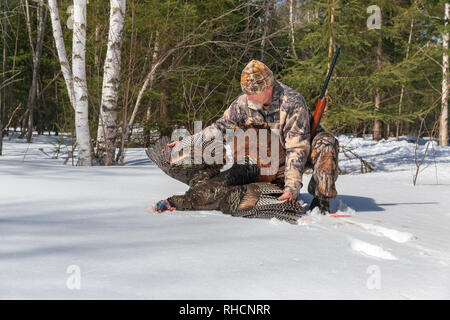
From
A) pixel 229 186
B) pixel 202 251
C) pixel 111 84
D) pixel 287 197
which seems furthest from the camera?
pixel 111 84

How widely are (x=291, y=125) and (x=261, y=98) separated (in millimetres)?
262

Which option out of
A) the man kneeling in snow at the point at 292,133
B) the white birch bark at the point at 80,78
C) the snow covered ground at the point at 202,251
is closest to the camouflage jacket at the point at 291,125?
the man kneeling in snow at the point at 292,133

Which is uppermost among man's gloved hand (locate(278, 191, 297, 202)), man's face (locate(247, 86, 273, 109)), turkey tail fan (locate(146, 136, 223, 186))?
man's face (locate(247, 86, 273, 109))

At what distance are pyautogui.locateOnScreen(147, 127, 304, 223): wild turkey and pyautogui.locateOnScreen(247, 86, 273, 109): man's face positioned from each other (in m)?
0.21

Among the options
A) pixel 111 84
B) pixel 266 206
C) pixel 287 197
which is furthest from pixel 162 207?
pixel 111 84

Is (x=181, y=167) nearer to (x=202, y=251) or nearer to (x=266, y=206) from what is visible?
(x=266, y=206)

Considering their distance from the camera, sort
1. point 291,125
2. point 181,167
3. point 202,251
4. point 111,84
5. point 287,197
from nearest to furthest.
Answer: point 202,251 → point 287,197 → point 291,125 → point 181,167 → point 111,84

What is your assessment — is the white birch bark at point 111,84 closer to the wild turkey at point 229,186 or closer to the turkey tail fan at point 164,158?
the turkey tail fan at point 164,158

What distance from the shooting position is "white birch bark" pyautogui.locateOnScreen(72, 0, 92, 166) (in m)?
5.64

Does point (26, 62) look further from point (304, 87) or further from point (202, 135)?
point (202, 135)

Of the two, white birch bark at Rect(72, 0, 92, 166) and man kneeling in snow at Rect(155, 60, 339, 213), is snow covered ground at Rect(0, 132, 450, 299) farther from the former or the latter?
white birch bark at Rect(72, 0, 92, 166)

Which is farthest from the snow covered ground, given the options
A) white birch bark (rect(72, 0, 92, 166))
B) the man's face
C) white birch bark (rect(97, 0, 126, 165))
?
white birch bark (rect(97, 0, 126, 165))

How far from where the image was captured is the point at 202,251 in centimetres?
162
